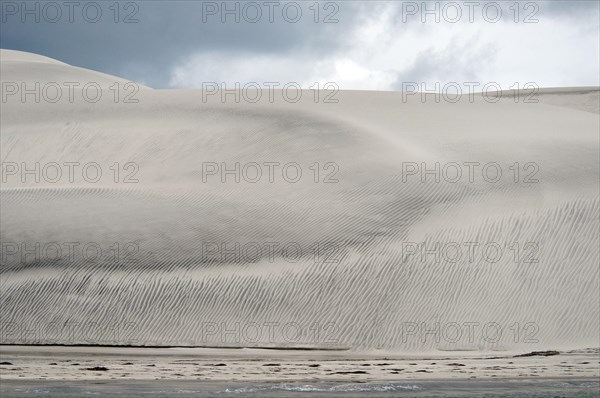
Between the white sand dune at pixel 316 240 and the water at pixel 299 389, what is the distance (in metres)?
7.35

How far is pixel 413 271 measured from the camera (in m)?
24.2

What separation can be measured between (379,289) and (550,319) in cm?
433

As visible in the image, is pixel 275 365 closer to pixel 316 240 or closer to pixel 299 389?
pixel 299 389

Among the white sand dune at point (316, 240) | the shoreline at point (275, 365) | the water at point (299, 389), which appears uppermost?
the white sand dune at point (316, 240)

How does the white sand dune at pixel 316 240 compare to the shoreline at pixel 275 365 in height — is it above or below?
above

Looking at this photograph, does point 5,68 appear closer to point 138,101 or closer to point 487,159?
point 138,101

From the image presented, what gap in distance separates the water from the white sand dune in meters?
7.35

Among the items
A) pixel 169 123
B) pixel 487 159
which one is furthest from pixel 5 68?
pixel 487 159

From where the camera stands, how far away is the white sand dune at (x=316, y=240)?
23.2 meters

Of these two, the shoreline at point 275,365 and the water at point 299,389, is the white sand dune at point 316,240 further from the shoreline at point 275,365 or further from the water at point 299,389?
the water at point 299,389

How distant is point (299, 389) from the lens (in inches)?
550

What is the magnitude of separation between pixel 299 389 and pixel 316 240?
37.5 feet

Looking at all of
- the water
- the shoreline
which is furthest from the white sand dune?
the water

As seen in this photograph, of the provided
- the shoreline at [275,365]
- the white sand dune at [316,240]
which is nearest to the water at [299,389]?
the shoreline at [275,365]
